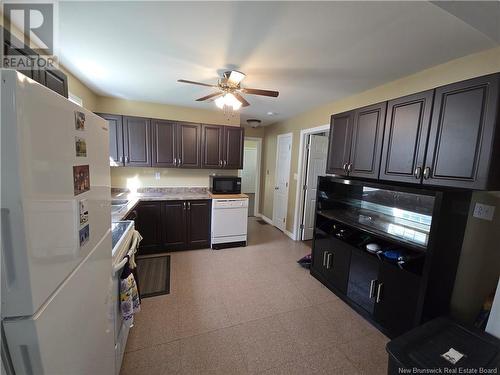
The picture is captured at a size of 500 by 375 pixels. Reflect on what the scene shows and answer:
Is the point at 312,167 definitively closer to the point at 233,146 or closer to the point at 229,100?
the point at 233,146

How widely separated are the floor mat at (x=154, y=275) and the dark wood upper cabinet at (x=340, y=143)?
7.94 ft

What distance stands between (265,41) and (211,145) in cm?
219

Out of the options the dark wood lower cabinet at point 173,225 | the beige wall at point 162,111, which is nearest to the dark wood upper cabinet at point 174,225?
the dark wood lower cabinet at point 173,225

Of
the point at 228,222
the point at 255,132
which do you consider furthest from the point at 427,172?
the point at 255,132

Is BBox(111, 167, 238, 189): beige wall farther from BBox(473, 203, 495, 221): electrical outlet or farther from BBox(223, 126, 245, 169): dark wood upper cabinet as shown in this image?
BBox(473, 203, 495, 221): electrical outlet

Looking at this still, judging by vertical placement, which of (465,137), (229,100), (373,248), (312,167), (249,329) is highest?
(229,100)

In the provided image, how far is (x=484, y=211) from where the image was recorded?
1693mm

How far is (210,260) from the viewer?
3191mm

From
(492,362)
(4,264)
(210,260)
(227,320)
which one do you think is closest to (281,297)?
(227,320)

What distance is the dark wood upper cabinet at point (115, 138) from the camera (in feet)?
10.5

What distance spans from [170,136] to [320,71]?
2417mm

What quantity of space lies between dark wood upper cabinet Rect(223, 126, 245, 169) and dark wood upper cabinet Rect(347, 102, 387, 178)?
200cm

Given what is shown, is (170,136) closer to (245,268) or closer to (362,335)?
(245,268)

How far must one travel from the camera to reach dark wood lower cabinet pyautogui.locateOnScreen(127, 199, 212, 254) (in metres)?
3.24
